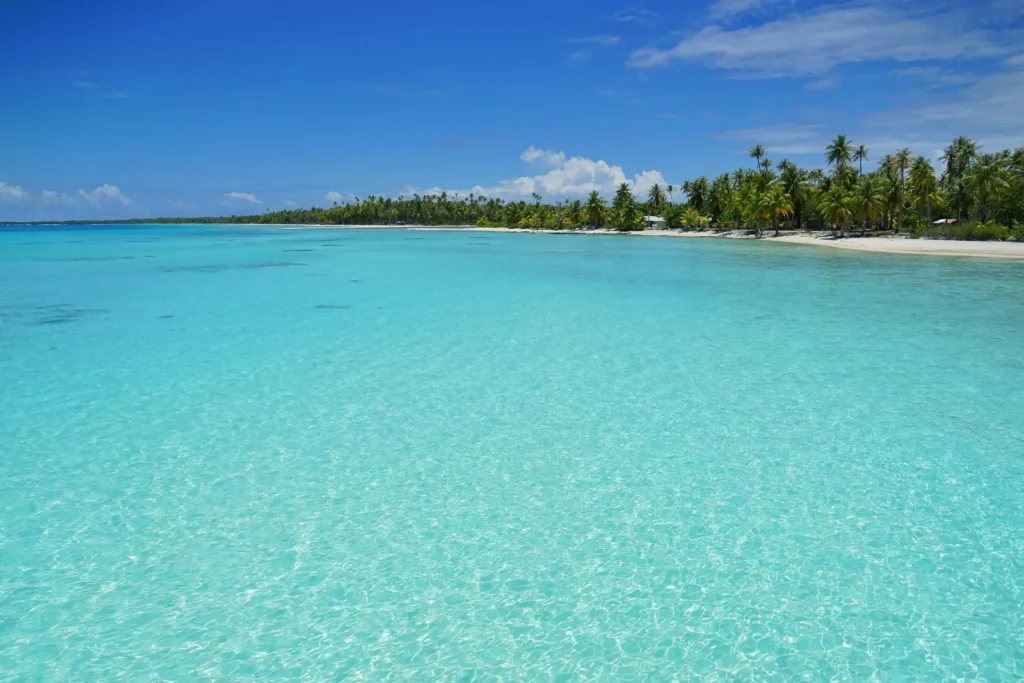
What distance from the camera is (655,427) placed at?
34.2 feet

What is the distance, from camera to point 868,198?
65125 millimetres

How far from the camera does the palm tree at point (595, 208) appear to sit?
116750mm

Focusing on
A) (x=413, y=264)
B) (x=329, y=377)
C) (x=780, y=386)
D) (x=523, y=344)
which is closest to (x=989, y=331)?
(x=780, y=386)

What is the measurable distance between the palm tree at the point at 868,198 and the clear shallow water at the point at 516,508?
5479 centimetres

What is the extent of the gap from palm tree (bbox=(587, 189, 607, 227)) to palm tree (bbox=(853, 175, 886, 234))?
54.7 meters

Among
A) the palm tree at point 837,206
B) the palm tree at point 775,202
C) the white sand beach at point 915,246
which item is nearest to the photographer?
the white sand beach at point 915,246

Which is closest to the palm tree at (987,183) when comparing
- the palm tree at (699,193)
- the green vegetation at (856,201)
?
the green vegetation at (856,201)

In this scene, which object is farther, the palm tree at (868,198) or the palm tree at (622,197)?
the palm tree at (622,197)

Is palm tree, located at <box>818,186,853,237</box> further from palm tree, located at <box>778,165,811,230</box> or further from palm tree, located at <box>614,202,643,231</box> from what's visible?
palm tree, located at <box>614,202,643,231</box>

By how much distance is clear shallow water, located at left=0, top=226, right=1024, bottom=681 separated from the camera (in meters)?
5.25

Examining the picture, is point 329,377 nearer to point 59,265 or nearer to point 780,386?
point 780,386

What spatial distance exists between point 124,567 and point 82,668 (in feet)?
4.91

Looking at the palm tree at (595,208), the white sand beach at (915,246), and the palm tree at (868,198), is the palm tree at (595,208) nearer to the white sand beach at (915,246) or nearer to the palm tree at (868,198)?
the white sand beach at (915,246)

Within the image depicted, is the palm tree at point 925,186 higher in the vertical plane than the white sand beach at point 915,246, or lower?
higher
